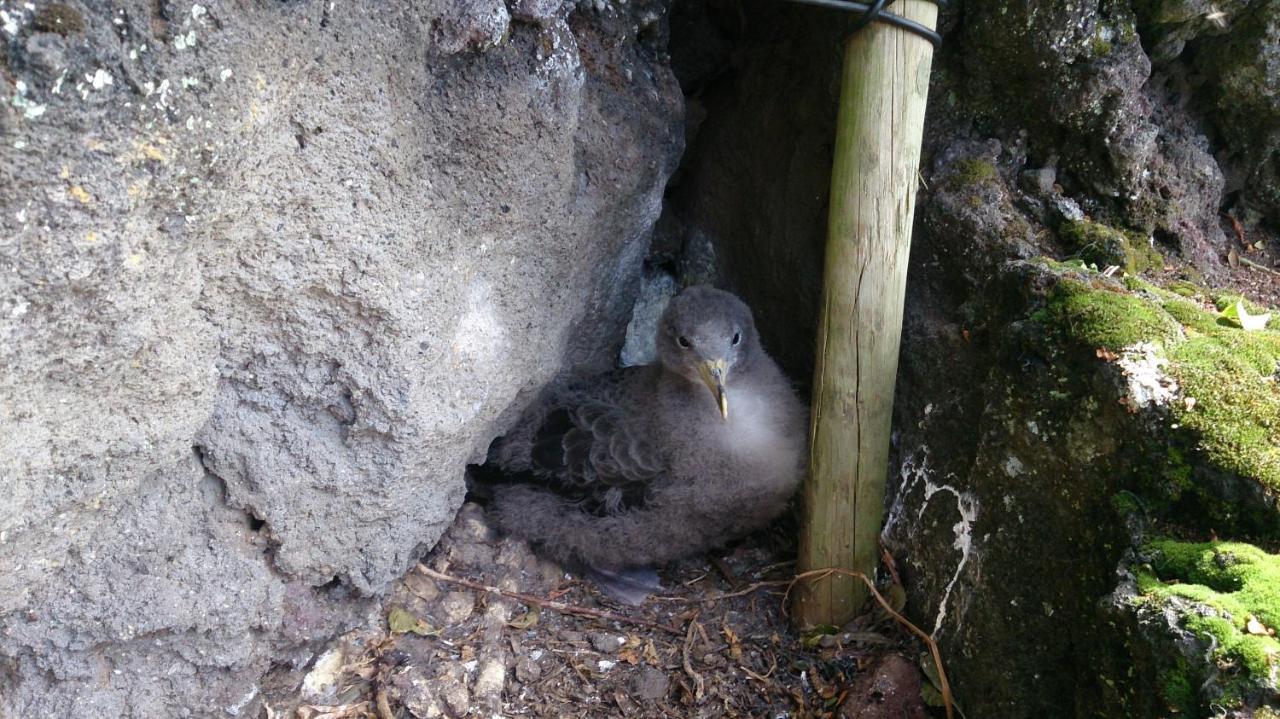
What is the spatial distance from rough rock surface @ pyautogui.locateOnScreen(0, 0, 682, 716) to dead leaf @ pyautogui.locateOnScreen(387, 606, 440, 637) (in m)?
0.21

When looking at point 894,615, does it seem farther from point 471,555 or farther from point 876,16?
point 876,16

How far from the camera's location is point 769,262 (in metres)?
4.47

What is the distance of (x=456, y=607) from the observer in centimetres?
379

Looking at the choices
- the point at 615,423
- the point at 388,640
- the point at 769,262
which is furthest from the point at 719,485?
the point at 388,640

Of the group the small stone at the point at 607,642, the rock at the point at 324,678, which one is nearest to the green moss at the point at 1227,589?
the small stone at the point at 607,642

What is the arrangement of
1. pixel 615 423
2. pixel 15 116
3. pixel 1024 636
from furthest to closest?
pixel 615 423 < pixel 1024 636 < pixel 15 116

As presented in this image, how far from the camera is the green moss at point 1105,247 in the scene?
329 centimetres

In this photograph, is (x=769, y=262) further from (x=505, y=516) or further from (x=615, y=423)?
(x=505, y=516)

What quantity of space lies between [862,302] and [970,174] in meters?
0.77

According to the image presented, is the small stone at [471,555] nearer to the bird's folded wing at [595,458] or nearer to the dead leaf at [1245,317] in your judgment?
the bird's folded wing at [595,458]

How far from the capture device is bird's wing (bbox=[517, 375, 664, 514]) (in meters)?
4.13

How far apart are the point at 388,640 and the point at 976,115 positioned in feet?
10.1

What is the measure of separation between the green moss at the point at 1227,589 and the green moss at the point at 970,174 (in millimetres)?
1613

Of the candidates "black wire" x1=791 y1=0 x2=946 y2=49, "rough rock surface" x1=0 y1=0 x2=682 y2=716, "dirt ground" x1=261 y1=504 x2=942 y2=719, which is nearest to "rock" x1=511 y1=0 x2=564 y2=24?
"rough rock surface" x1=0 y1=0 x2=682 y2=716
